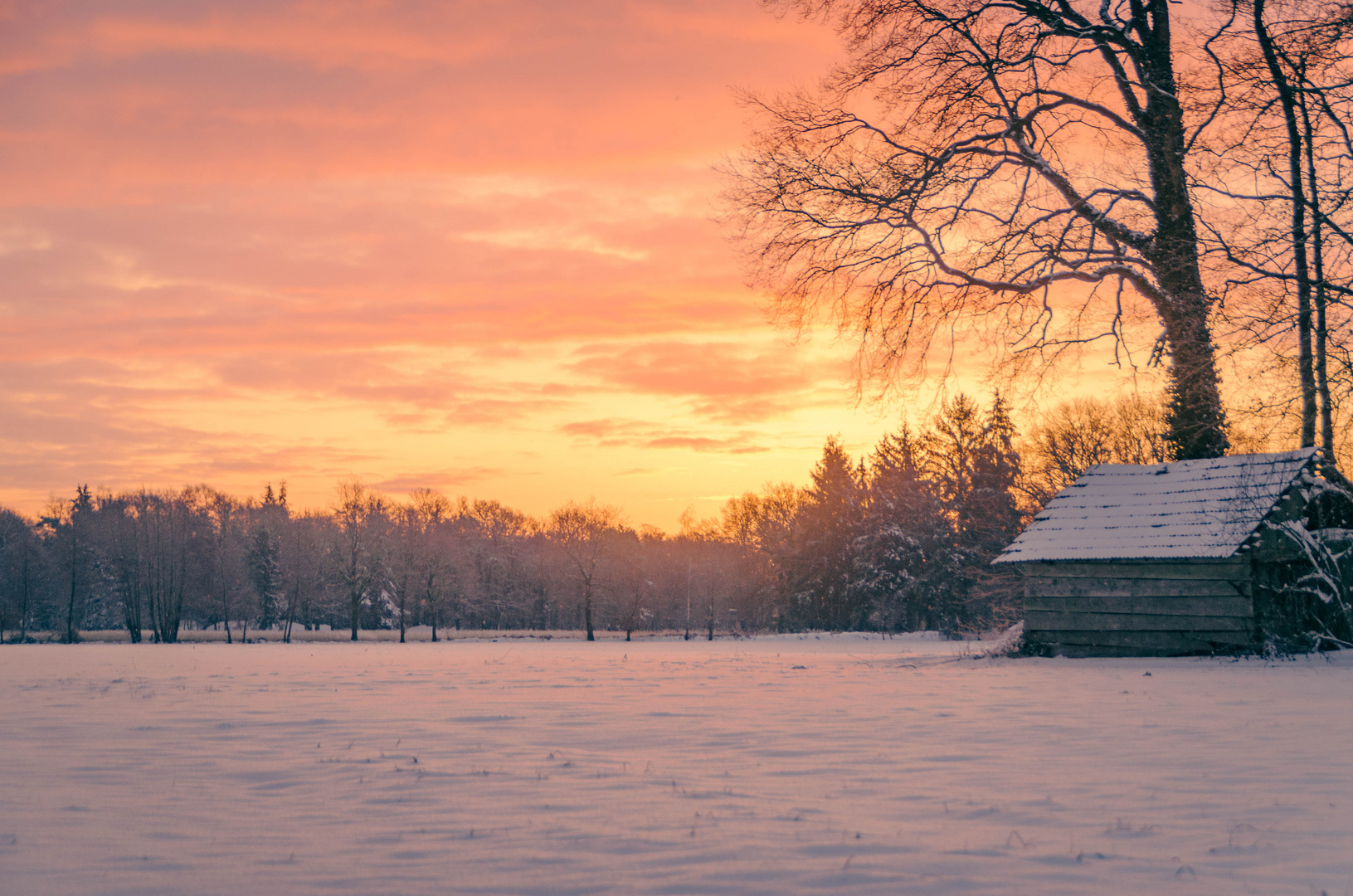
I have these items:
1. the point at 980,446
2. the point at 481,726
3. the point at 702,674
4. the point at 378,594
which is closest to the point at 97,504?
the point at 378,594

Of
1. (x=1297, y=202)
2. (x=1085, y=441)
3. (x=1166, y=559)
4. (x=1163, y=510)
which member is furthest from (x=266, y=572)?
(x=1297, y=202)

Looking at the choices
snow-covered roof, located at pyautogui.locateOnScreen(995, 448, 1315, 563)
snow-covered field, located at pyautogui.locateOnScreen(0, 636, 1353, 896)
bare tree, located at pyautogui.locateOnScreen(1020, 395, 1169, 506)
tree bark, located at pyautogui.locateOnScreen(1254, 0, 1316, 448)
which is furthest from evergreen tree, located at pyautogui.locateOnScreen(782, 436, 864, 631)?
snow-covered field, located at pyautogui.locateOnScreen(0, 636, 1353, 896)

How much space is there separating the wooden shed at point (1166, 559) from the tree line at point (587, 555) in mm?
11616

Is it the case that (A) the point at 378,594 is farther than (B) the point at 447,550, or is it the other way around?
(A) the point at 378,594

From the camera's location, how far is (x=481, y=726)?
11477mm

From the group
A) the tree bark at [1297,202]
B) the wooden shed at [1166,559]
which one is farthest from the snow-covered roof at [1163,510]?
the tree bark at [1297,202]

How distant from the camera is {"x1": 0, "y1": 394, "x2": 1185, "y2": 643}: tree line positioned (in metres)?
61.7

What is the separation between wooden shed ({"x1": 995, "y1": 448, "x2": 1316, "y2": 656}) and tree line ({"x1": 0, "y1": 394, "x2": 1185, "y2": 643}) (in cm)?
1162

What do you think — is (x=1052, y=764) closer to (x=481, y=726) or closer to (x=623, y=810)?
(x=623, y=810)

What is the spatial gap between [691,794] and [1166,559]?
16.9 meters

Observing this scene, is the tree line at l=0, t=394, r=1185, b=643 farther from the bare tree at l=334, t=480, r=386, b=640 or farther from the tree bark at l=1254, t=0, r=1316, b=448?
the tree bark at l=1254, t=0, r=1316, b=448

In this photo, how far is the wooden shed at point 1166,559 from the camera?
20266mm

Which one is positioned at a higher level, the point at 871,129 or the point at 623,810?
the point at 871,129

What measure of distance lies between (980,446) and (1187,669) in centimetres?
4753
